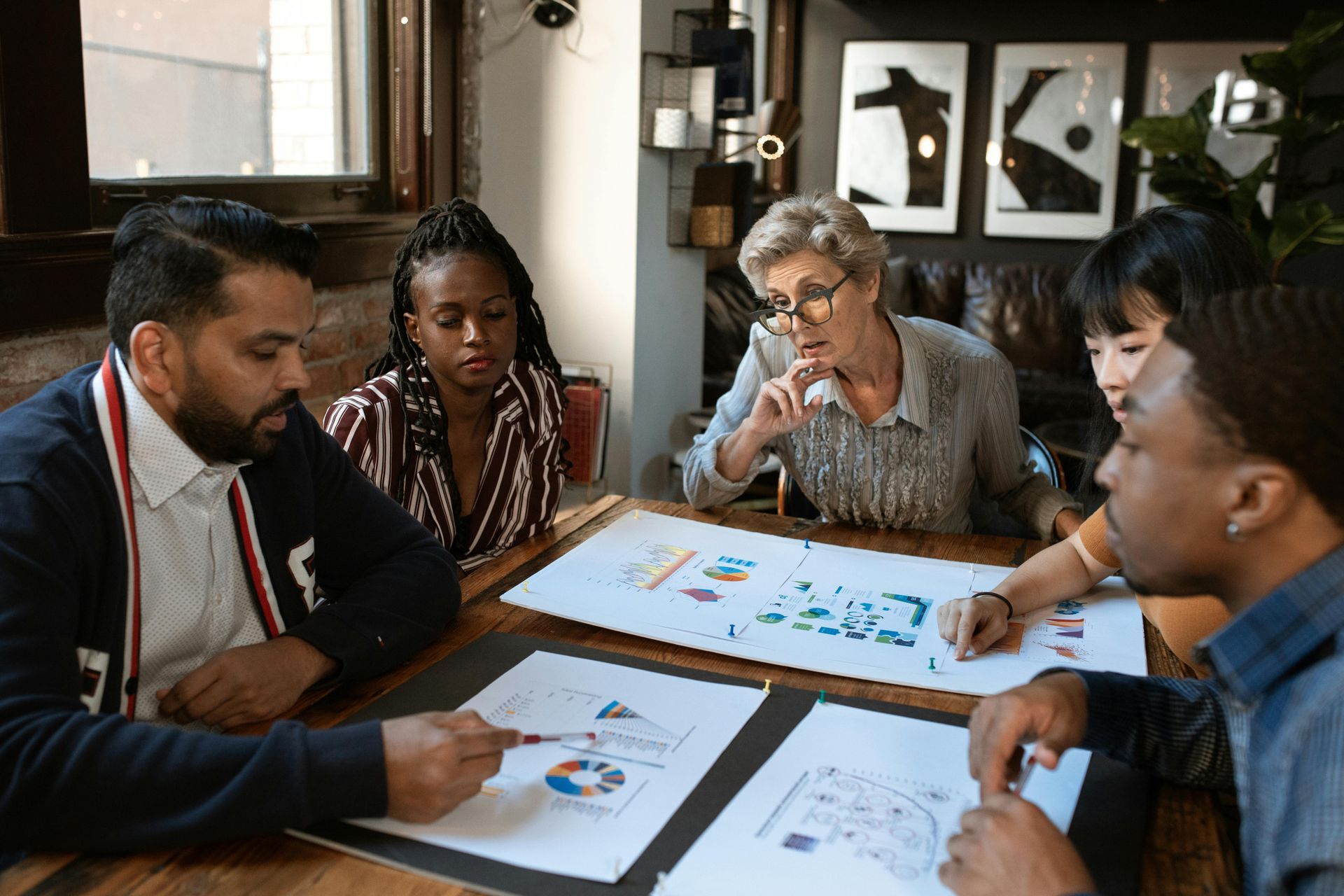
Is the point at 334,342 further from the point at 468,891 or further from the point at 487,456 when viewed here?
the point at 468,891

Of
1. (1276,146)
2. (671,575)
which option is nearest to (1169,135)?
(1276,146)

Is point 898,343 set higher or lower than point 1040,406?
higher

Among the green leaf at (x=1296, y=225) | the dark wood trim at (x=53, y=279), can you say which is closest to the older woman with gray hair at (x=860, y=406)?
the dark wood trim at (x=53, y=279)

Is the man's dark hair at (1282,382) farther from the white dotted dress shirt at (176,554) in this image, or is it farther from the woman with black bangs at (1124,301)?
the white dotted dress shirt at (176,554)

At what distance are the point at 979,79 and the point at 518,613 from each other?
584cm

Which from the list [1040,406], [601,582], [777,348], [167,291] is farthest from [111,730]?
[1040,406]

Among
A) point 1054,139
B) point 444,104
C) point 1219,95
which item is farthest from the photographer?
point 1054,139

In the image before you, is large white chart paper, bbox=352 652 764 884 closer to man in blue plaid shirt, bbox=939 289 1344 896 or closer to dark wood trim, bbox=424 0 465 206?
man in blue plaid shirt, bbox=939 289 1344 896

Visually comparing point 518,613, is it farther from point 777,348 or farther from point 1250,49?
point 1250,49

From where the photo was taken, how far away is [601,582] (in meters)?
1.55

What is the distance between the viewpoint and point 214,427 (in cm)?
121

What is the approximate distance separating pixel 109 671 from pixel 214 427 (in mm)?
271

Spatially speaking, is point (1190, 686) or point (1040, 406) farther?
point (1040, 406)

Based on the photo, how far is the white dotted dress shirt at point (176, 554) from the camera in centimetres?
118
